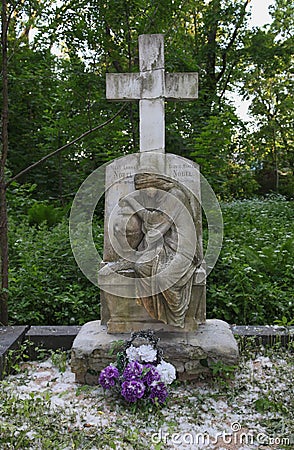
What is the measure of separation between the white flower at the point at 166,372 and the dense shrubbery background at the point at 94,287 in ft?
4.78

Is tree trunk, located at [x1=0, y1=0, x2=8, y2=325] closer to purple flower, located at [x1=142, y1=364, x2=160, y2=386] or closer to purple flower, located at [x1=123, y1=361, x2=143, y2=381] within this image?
purple flower, located at [x1=123, y1=361, x2=143, y2=381]

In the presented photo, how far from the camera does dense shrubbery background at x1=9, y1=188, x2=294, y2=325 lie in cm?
469

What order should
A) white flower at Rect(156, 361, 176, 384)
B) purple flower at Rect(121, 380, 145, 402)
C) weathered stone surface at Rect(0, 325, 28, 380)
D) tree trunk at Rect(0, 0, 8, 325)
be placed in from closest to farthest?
purple flower at Rect(121, 380, 145, 402), white flower at Rect(156, 361, 176, 384), weathered stone surface at Rect(0, 325, 28, 380), tree trunk at Rect(0, 0, 8, 325)

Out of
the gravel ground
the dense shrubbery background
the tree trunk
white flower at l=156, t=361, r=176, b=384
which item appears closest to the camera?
the gravel ground

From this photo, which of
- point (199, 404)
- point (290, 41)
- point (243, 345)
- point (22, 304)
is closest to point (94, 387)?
point (199, 404)

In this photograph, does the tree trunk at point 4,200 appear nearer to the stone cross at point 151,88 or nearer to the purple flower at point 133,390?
the stone cross at point 151,88

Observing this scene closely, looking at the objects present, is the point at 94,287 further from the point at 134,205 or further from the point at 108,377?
the point at 108,377

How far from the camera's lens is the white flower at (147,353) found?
→ 3.18 metres

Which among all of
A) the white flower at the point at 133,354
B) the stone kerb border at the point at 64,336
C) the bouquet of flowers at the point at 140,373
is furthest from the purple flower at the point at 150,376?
the stone kerb border at the point at 64,336

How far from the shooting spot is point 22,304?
4.65 metres

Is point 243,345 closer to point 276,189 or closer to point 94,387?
point 94,387

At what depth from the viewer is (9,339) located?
3.82 meters

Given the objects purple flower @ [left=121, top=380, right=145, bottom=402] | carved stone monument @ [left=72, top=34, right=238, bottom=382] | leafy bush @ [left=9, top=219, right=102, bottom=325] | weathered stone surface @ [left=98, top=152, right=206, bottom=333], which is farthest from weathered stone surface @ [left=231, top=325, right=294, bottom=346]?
leafy bush @ [left=9, top=219, right=102, bottom=325]

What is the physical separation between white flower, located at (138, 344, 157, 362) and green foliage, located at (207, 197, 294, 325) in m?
1.50
